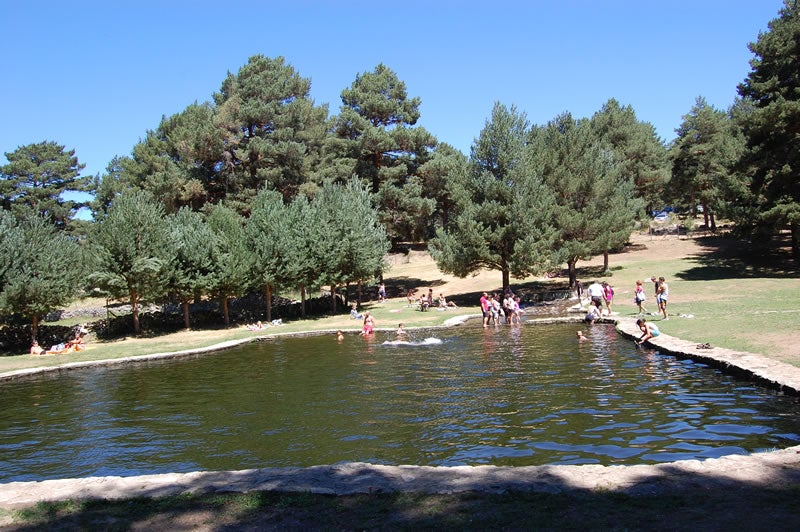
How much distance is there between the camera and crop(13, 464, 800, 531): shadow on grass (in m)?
5.97

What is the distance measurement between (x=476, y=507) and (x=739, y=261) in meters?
48.5

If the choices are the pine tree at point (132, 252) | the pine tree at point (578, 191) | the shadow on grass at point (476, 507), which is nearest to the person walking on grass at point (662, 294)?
the pine tree at point (578, 191)

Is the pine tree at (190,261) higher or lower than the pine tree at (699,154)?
lower

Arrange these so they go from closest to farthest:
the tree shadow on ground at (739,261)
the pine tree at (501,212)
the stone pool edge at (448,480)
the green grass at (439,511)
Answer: the green grass at (439,511), the stone pool edge at (448,480), the pine tree at (501,212), the tree shadow on ground at (739,261)

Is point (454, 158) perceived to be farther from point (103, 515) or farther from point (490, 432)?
point (103, 515)

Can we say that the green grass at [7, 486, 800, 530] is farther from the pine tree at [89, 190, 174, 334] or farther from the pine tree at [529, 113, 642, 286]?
the pine tree at [529, 113, 642, 286]

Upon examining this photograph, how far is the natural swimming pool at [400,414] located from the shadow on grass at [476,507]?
254 cm

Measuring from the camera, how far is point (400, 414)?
13453 millimetres

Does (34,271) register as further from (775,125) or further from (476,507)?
(775,125)

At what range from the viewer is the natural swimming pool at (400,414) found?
10422 millimetres

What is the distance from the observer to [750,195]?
4100cm

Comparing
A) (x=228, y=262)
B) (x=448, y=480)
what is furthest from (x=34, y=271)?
(x=448, y=480)

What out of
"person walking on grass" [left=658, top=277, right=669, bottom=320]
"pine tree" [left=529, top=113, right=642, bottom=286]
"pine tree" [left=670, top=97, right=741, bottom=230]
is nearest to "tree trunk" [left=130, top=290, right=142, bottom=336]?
"pine tree" [left=529, top=113, right=642, bottom=286]

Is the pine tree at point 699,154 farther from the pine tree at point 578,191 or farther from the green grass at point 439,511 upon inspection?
the green grass at point 439,511
